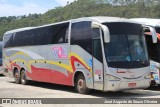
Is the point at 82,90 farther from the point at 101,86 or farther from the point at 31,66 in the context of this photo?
the point at 31,66

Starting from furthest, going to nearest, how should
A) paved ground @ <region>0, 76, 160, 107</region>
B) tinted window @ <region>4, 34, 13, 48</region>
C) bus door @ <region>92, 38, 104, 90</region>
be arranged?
tinted window @ <region>4, 34, 13, 48</region>, paved ground @ <region>0, 76, 160, 107</region>, bus door @ <region>92, 38, 104, 90</region>

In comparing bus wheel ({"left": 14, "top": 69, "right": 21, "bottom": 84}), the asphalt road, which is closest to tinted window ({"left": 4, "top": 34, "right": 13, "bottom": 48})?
bus wheel ({"left": 14, "top": 69, "right": 21, "bottom": 84})

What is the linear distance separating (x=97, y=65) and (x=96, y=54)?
1.36ft

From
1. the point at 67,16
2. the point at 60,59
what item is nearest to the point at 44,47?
the point at 60,59

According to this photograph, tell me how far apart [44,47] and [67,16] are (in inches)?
1742

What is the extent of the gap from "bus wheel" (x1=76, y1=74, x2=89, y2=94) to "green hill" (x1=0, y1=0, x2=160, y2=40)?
39878mm

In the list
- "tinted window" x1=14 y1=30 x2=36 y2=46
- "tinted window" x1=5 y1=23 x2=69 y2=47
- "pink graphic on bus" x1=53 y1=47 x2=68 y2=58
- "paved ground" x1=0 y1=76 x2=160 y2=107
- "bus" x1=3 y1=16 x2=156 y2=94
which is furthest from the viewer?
"tinted window" x1=14 y1=30 x2=36 y2=46

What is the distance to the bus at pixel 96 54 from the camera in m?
13.1

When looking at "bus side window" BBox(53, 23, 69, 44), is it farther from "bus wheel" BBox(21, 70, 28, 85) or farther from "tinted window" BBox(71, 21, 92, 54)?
"bus wheel" BBox(21, 70, 28, 85)

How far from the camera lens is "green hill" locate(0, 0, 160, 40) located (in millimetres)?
59028

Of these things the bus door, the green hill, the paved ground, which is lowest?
the paved ground

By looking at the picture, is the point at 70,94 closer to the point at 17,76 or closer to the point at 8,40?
the point at 17,76

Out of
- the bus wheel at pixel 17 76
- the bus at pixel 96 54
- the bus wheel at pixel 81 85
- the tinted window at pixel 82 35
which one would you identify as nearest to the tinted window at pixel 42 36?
the bus at pixel 96 54

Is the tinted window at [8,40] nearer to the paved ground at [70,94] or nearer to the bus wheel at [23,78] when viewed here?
the bus wheel at [23,78]
